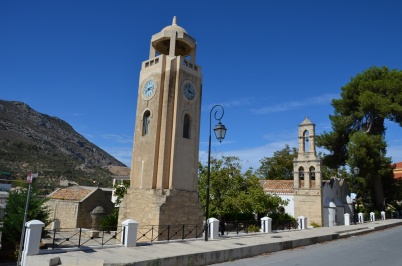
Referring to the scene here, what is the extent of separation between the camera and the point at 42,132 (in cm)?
11562

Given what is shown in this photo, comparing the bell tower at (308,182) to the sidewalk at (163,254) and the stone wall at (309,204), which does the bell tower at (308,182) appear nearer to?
the stone wall at (309,204)

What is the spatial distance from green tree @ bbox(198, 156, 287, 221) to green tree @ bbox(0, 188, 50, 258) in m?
15.8

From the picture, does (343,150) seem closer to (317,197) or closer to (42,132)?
(317,197)

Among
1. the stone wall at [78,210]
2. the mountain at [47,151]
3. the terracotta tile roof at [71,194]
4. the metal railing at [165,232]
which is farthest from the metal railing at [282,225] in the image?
the mountain at [47,151]

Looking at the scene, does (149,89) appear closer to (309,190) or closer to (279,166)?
(309,190)

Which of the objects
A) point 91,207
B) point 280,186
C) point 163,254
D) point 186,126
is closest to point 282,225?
point 186,126

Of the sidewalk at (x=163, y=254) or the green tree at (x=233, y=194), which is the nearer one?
the sidewalk at (x=163, y=254)

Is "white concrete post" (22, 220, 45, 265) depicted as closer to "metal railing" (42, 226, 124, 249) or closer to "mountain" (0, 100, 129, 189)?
"metal railing" (42, 226, 124, 249)

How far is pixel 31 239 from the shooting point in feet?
32.5

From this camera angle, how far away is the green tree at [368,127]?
35.8m

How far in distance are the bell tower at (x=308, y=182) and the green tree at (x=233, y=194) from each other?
15.4 feet

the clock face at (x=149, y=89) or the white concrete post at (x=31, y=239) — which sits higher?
the clock face at (x=149, y=89)

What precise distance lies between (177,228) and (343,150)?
99.1ft

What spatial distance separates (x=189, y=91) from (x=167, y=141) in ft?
11.7
